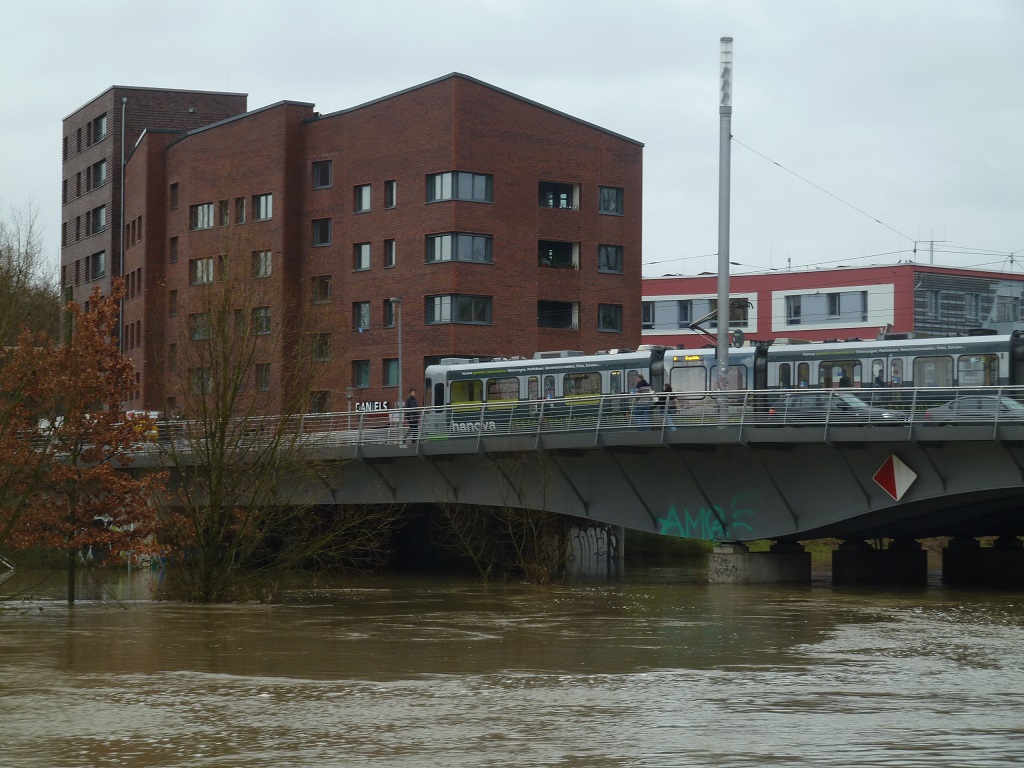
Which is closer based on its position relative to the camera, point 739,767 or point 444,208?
point 739,767

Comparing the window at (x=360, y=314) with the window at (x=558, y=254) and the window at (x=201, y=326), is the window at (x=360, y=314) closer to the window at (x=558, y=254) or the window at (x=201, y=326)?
the window at (x=558, y=254)

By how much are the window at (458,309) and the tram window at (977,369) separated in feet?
92.5

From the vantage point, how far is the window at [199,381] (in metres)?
35.4

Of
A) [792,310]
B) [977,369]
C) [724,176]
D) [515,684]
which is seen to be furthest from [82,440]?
[792,310]

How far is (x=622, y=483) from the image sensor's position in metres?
45.4

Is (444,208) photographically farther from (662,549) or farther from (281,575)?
(281,575)

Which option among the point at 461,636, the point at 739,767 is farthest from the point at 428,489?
the point at 739,767

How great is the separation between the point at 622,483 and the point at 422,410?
6.82m

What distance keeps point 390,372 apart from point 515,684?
1944 inches

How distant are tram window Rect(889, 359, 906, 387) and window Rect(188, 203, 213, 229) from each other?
4297 centimetres

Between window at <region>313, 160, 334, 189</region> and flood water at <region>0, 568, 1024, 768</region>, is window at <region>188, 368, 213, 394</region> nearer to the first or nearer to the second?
flood water at <region>0, 568, 1024, 768</region>

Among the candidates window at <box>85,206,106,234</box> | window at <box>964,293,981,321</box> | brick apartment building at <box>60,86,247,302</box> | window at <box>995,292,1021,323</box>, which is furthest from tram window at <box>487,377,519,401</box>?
window at <box>964,293,981,321</box>

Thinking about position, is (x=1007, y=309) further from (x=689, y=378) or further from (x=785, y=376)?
(x=785, y=376)

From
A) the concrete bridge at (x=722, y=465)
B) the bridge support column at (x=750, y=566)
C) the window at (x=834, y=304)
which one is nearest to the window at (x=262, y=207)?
the concrete bridge at (x=722, y=465)
